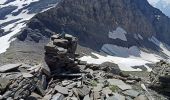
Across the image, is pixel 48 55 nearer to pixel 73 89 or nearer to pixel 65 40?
pixel 65 40

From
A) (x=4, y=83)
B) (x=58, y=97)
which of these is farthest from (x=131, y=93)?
(x=4, y=83)

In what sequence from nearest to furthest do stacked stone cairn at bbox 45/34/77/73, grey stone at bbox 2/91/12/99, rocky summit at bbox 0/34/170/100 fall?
1. grey stone at bbox 2/91/12/99
2. rocky summit at bbox 0/34/170/100
3. stacked stone cairn at bbox 45/34/77/73

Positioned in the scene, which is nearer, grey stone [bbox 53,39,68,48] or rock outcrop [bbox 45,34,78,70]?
rock outcrop [bbox 45,34,78,70]

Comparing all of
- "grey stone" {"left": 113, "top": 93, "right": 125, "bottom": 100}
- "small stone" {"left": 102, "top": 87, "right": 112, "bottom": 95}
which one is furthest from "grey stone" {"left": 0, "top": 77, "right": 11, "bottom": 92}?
"grey stone" {"left": 113, "top": 93, "right": 125, "bottom": 100}

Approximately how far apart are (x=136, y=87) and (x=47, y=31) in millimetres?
137960

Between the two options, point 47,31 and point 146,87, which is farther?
point 47,31

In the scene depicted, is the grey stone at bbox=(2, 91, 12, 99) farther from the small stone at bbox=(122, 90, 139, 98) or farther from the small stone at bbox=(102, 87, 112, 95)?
the small stone at bbox=(122, 90, 139, 98)

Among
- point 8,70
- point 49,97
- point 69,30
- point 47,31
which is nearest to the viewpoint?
point 49,97

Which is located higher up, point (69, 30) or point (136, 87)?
point (136, 87)

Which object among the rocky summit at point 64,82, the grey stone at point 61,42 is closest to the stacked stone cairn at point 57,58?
the rocky summit at point 64,82

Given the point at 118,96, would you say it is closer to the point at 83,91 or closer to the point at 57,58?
the point at 83,91

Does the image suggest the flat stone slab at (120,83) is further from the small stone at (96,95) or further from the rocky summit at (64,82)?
the small stone at (96,95)

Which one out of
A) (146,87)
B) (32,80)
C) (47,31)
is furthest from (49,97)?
(47,31)

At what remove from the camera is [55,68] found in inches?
1459
